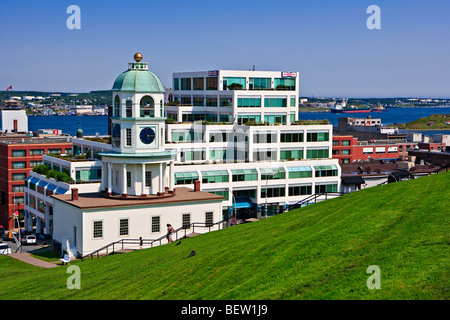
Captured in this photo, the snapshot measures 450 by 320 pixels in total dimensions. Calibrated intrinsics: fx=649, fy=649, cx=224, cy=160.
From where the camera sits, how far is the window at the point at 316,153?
322 feet

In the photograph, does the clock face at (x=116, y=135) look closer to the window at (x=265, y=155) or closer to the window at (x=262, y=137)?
the window at (x=262, y=137)

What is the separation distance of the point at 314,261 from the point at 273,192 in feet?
211

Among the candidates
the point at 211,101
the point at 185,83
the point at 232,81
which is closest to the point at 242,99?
the point at 232,81

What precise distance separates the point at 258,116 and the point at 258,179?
1770 centimetres

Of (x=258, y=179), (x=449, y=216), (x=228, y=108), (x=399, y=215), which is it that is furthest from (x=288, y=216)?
(x=228, y=108)

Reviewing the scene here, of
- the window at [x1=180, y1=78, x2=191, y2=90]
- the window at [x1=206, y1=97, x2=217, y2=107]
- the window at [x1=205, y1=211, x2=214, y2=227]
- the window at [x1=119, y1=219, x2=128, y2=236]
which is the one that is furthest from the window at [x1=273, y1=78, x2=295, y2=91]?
the window at [x1=119, y1=219, x2=128, y2=236]

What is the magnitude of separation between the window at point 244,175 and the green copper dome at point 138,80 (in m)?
25.7

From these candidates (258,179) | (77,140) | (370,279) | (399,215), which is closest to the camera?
(370,279)

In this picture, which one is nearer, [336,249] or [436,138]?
[336,249]

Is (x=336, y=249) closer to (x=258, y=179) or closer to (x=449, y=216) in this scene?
(x=449, y=216)

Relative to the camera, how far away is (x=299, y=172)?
93.3 metres

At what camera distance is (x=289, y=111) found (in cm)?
10800

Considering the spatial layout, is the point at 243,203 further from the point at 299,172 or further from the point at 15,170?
the point at 15,170
